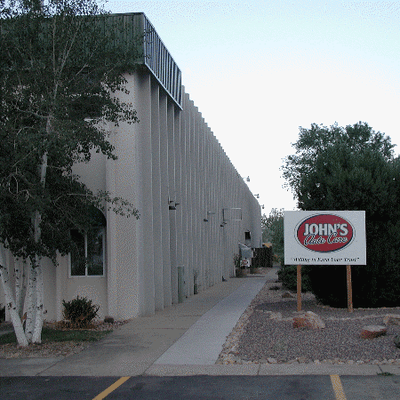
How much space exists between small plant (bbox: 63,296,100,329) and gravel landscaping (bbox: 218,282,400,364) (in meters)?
3.67

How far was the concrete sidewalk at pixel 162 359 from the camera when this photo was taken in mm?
8789

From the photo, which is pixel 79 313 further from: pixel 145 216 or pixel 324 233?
pixel 324 233

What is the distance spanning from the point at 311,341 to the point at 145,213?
22.9 feet

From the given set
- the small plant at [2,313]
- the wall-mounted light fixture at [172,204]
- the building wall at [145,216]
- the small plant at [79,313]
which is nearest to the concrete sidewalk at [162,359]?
the small plant at [79,313]

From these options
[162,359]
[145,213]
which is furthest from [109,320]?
[162,359]

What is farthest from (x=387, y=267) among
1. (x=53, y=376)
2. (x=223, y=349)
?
(x=53, y=376)

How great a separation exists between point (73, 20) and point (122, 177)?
195 inches

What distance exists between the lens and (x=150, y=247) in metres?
16.3

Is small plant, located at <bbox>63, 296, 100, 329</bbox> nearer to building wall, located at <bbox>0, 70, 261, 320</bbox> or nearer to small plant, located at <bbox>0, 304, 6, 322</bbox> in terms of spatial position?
building wall, located at <bbox>0, 70, 261, 320</bbox>

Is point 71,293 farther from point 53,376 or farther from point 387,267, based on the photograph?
point 387,267

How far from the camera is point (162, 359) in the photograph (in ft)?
32.1

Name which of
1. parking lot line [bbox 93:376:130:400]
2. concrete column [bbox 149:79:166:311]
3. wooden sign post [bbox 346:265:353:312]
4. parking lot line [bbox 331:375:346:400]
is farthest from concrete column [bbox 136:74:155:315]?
parking lot line [bbox 331:375:346:400]

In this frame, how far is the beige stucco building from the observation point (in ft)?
49.8

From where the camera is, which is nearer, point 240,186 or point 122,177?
A: point 122,177
